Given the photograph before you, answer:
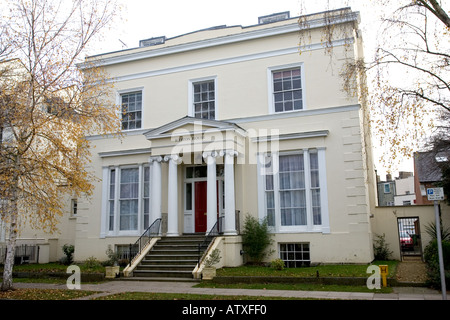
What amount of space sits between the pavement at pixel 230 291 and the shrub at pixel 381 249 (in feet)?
23.0

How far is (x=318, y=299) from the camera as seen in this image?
402 inches

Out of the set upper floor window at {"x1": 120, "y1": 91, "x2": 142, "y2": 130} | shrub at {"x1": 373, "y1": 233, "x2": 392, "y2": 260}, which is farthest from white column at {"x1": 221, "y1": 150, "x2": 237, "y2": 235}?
shrub at {"x1": 373, "y1": 233, "x2": 392, "y2": 260}

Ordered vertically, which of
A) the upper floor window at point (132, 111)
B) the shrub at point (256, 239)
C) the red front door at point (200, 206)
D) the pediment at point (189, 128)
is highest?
the upper floor window at point (132, 111)

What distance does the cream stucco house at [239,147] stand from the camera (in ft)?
56.9

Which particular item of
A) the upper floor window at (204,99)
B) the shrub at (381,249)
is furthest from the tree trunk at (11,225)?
the shrub at (381,249)

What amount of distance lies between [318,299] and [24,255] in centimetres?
1823

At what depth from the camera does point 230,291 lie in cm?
1210

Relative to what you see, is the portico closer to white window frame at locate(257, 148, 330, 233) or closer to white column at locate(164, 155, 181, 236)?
white column at locate(164, 155, 181, 236)

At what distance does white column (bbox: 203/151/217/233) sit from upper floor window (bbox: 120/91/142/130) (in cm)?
539

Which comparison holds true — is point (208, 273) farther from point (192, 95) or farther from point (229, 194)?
point (192, 95)

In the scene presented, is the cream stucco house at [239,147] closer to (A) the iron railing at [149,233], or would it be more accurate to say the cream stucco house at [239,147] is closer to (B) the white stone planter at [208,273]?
(A) the iron railing at [149,233]

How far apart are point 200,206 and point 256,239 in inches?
136

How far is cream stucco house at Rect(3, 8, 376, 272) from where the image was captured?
56.9 feet

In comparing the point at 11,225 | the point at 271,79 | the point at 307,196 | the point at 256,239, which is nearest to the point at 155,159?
the point at 256,239
